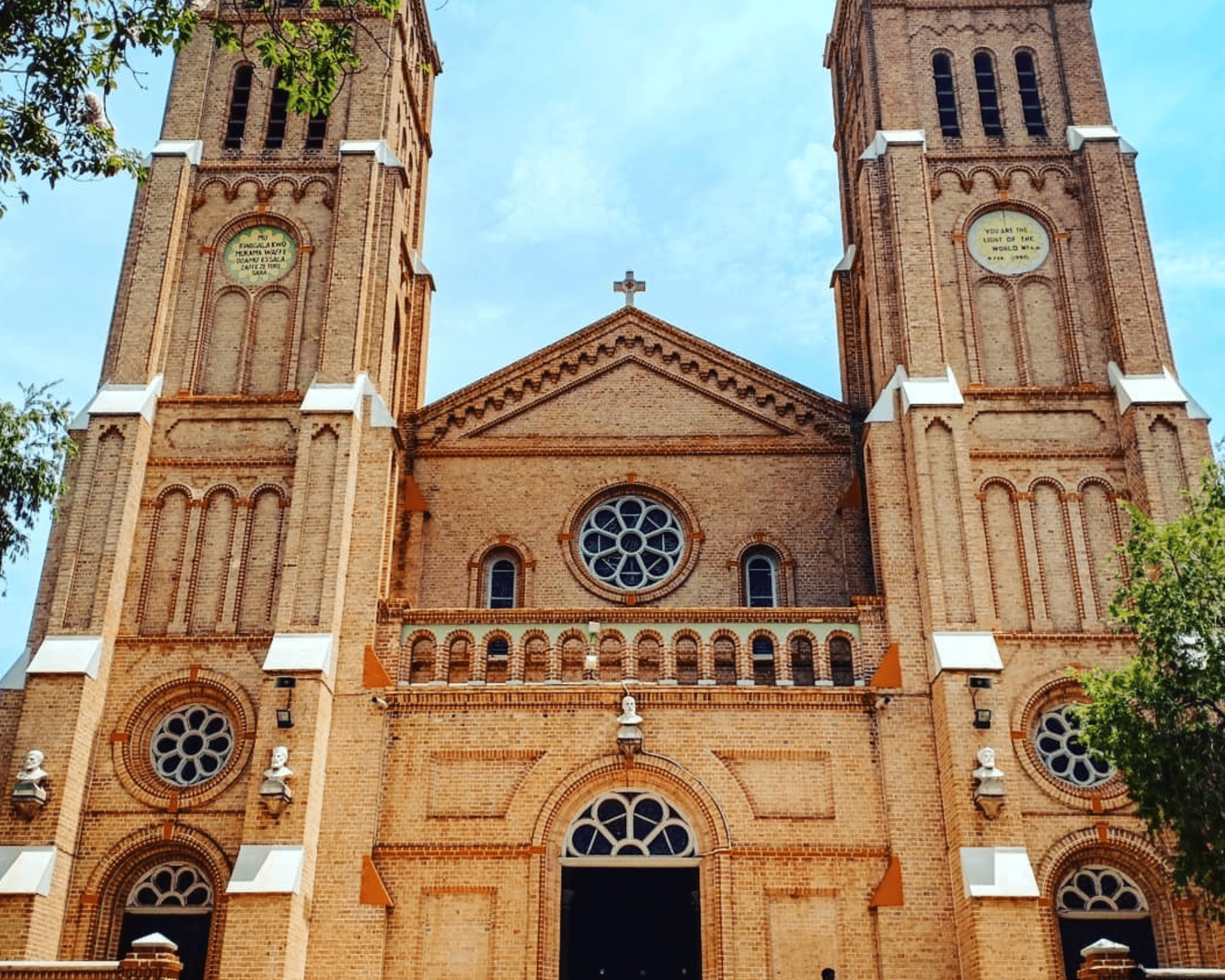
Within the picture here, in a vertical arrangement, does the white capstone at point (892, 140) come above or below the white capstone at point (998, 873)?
above

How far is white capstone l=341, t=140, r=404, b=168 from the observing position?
81.3 ft

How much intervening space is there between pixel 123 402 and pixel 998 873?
1566 centimetres

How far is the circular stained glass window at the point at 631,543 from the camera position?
23.5 metres

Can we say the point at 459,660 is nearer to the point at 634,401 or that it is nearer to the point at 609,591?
the point at 609,591

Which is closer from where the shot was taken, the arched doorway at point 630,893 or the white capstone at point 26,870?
the white capstone at point 26,870

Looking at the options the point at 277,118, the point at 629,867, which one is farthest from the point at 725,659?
the point at 277,118

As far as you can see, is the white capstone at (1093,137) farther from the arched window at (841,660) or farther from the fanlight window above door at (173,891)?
the fanlight window above door at (173,891)

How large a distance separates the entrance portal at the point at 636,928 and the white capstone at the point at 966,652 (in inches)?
196

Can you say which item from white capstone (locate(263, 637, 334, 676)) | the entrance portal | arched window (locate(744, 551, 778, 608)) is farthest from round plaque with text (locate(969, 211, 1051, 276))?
white capstone (locate(263, 637, 334, 676))

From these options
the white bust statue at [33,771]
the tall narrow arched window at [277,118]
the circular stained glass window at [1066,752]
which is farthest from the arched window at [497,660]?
the tall narrow arched window at [277,118]

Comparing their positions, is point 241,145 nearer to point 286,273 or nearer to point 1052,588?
point 286,273

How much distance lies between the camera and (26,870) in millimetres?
18453

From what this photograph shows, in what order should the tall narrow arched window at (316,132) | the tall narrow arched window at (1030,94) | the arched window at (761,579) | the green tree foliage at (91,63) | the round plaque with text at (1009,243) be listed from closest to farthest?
1. the green tree foliage at (91,63)
2. the arched window at (761,579)
3. the round plaque with text at (1009,243)
4. the tall narrow arched window at (1030,94)
5. the tall narrow arched window at (316,132)

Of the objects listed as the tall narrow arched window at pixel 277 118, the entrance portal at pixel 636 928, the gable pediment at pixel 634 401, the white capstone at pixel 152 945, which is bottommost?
the white capstone at pixel 152 945
